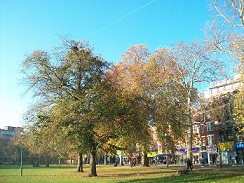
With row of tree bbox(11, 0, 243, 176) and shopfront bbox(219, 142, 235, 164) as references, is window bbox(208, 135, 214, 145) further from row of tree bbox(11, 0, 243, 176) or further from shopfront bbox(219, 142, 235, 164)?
row of tree bbox(11, 0, 243, 176)

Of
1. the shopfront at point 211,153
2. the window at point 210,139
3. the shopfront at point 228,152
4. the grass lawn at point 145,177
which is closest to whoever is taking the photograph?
the grass lawn at point 145,177

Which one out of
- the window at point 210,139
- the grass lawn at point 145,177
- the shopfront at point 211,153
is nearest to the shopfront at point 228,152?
the shopfront at point 211,153

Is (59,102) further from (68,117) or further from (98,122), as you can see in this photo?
(98,122)

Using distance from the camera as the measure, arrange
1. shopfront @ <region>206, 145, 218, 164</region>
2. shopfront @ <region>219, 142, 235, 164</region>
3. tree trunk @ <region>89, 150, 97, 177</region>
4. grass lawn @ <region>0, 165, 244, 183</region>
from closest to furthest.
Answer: grass lawn @ <region>0, 165, 244, 183</region> → tree trunk @ <region>89, 150, 97, 177</region> → shopfront @ <region>219, 142, 235, 164</region> → shopfront @ <region>206, 145, 218, 164</region>

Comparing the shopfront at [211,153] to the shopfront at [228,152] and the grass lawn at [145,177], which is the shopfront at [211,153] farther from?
the grass lawn at [145,177]

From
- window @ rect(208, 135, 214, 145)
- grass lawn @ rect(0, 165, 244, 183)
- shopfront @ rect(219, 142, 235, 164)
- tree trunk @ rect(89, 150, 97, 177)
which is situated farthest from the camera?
window @ rect(208, 135, 214, 145)

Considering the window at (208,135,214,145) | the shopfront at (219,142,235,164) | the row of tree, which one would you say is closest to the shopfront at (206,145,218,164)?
the window at (208,135,214,145)

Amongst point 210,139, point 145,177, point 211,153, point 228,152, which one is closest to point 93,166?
point 145,177

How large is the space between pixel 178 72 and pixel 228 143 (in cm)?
2962

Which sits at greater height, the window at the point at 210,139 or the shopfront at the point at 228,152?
the window at the point at 210,139

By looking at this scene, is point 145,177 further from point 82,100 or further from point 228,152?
point 228,152

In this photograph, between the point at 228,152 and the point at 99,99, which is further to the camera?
the point at 228,152

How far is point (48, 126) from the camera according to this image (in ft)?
94.4

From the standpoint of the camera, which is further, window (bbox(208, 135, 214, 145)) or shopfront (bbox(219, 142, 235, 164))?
window (bbox(208, 135, 214, 145))
